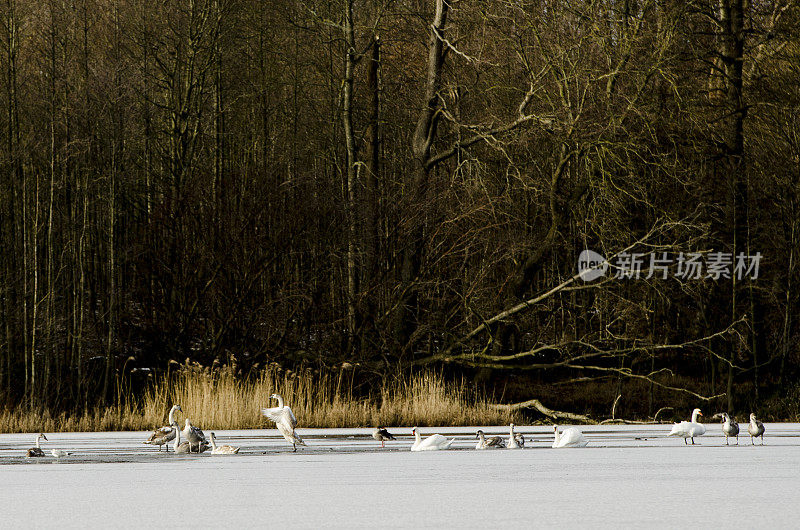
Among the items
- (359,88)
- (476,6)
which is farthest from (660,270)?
(359,88)

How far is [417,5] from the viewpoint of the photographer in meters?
23.8

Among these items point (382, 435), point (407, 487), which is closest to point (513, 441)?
point (382, 435)

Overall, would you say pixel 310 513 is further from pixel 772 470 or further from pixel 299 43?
pixel 299 43

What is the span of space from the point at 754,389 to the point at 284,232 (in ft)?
27.9

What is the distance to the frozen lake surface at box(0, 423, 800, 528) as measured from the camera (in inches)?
218

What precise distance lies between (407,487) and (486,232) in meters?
12.4

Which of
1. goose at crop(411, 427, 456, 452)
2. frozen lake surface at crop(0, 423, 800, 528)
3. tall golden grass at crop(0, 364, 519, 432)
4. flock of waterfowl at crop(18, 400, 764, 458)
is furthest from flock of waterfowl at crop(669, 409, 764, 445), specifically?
tall golden grass at crop(0, 364, 519, 432)

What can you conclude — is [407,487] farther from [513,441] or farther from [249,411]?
[249,411]

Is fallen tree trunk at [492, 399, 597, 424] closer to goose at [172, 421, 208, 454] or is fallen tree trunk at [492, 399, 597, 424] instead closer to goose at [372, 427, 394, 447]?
goose at [372, 427, 394, 447]

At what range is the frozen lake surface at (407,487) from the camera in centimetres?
553

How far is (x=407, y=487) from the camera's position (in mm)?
7117

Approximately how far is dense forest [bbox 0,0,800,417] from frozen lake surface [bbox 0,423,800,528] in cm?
727

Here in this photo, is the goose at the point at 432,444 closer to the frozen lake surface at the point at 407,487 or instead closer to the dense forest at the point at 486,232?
the frozen lake surface at the point at 407,487

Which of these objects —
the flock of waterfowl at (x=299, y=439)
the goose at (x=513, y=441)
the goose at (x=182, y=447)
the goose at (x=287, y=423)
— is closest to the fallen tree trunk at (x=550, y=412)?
the flock of waterfowl at (x=299, y=439)
